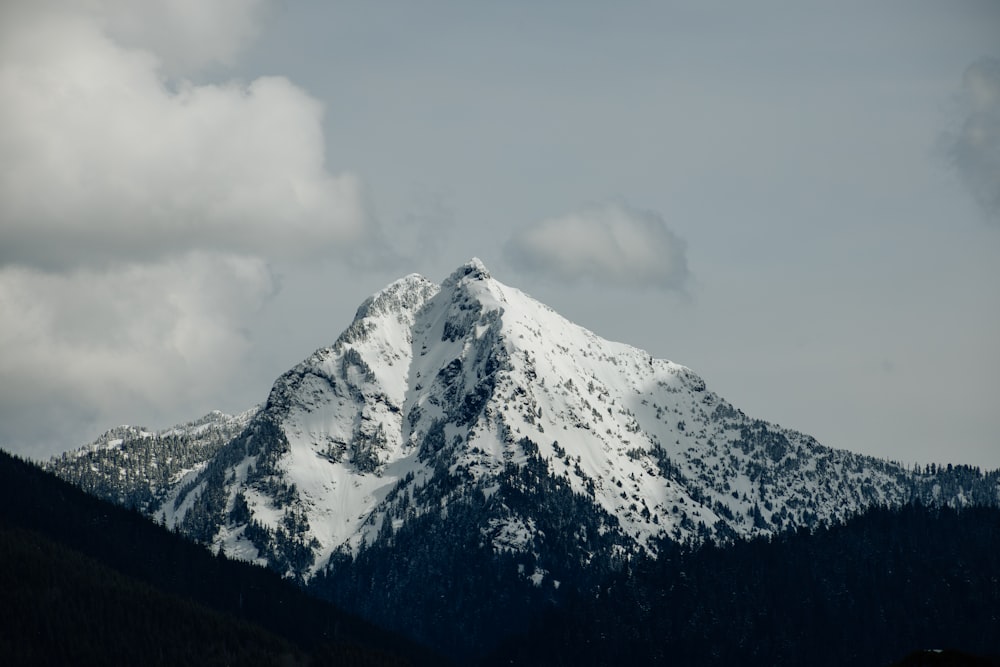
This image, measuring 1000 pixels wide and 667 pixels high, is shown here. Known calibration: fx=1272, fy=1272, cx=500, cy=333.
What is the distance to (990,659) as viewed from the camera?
19712 centimetres

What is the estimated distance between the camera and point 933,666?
199500mm

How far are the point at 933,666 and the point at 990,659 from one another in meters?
8.54
